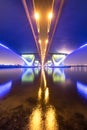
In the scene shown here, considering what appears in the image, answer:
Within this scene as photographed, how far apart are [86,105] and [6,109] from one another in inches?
72.4

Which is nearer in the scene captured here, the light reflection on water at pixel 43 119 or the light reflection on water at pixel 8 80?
the light reflection on water at pixel 43 119

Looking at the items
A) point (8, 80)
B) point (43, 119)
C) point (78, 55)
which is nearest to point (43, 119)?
point (43, 119)

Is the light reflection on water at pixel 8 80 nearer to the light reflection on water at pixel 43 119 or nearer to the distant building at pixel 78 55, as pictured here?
the light reflection on water at pixel 43 119

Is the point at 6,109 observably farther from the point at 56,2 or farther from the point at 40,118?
the point at 56,2

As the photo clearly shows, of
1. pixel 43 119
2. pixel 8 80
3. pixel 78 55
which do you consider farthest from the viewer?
pixel 78 55

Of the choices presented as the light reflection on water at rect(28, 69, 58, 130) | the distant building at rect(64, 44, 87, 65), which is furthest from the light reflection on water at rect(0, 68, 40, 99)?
the distant building at rect(64, 44, 87, 65)

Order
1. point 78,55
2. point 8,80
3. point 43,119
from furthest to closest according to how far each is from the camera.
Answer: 1. point 78,55
2. point 8,80
3. point 43,119

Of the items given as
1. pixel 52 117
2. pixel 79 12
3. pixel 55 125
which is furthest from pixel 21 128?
pixel 79 12

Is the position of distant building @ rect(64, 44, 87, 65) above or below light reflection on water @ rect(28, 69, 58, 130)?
above

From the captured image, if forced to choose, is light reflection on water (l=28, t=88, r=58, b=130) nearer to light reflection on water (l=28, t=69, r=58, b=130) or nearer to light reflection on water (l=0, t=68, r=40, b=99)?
light reflection on water (l=28, t=69, r=58, b=130)

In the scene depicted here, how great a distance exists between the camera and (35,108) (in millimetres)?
3701

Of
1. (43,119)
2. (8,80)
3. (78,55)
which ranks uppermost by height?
(78,55)

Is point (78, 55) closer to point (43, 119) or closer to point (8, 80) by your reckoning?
point (8, 80)

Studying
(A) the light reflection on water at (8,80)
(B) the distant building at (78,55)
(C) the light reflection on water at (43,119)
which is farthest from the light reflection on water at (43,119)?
(B) the distant building at (78,55)
